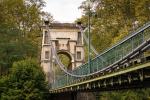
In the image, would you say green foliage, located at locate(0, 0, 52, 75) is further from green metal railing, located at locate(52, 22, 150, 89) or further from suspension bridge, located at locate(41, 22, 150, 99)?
green metal railing, located at locate(52, 22, 150, 89)

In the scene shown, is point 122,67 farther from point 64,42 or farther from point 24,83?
point 64,42

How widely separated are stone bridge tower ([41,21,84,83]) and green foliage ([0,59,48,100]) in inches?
322

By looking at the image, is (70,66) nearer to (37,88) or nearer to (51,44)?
(51,44)

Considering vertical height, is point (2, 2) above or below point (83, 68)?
above

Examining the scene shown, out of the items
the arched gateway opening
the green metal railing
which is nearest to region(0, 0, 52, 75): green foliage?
the arched gateway opening

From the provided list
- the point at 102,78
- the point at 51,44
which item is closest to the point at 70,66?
the point at 51,44

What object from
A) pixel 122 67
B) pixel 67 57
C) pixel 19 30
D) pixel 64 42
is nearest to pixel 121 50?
pixel 122 67

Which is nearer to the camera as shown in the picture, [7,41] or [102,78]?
[102,78]

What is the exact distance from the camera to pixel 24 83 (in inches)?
1732

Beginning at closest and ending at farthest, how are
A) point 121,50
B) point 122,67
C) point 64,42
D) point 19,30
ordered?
point 122,67 < point 121,50 < point 64,42 < point 19,30

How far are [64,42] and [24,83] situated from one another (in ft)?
38.7

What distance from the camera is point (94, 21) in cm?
5269

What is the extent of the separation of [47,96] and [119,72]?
27354mm

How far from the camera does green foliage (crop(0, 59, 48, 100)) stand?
142 ft
